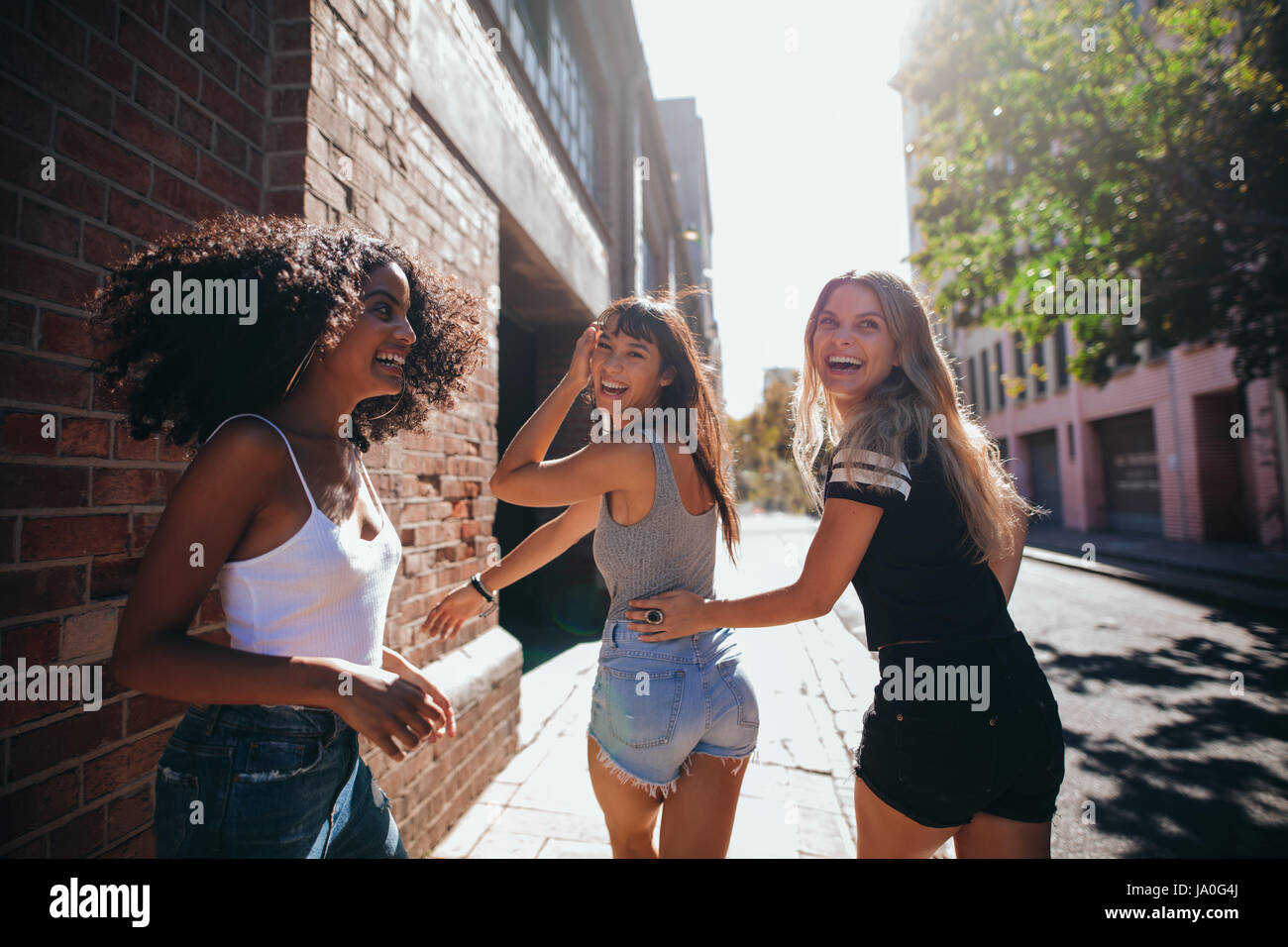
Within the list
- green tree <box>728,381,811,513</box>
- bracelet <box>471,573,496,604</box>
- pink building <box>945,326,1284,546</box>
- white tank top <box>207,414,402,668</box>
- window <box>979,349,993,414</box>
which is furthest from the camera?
green tree <box>728,381,811,513</box>

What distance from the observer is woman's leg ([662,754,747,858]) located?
65.3 inches

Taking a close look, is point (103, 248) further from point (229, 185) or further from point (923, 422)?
point (923, 422)

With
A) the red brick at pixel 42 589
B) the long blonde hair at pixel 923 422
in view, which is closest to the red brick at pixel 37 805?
the red brick at pixel 42 589

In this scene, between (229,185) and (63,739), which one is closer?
(63,739)

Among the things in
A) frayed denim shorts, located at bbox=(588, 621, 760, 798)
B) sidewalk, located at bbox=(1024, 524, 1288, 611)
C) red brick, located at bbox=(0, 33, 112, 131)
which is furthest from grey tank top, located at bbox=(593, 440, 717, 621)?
sidewalk, located at bbox=(1024, 524, 1288, 611)

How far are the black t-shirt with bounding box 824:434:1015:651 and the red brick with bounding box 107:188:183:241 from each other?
6.26ft

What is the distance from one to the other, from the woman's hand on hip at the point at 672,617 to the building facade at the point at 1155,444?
10.2m

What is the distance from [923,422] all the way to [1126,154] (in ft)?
30.8

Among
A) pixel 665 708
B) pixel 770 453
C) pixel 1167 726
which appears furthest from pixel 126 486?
pixel 770 453

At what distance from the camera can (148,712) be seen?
170 cm

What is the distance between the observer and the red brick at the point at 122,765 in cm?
154

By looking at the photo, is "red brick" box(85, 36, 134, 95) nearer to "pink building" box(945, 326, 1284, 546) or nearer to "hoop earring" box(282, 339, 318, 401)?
"hoop earring" box(282, 339, 318, 401)

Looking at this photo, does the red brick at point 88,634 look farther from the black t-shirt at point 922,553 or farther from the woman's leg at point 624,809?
the black t-shirt at point 922,553
